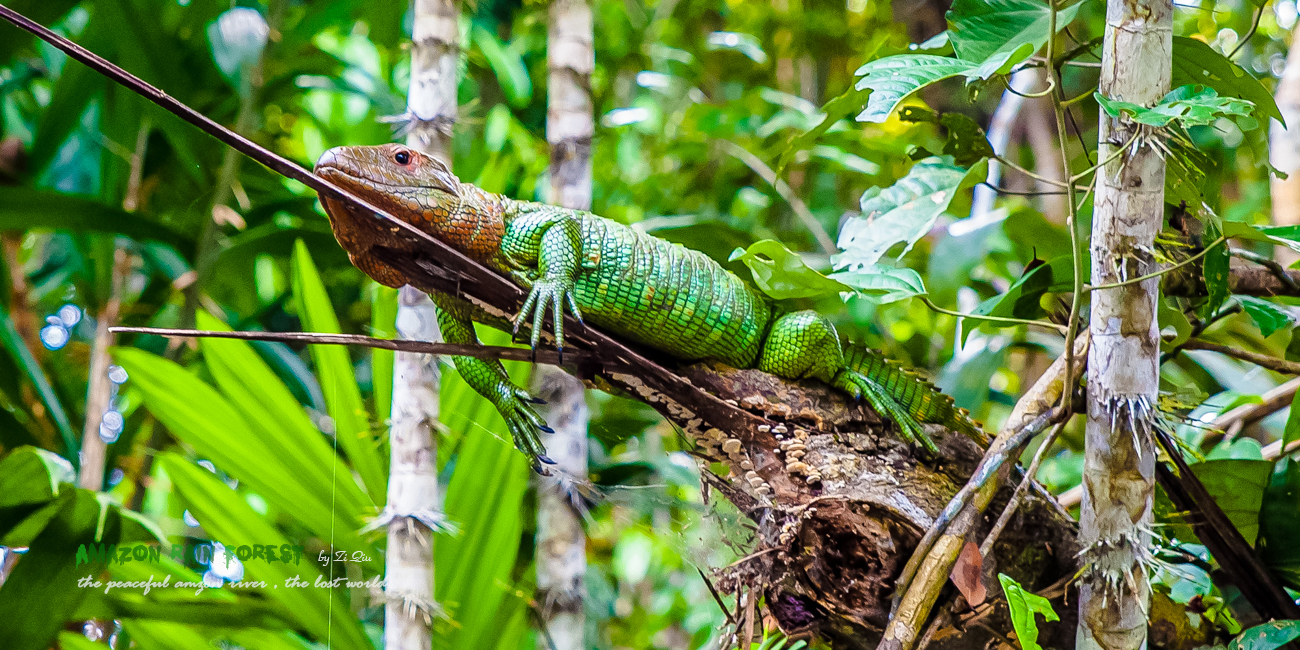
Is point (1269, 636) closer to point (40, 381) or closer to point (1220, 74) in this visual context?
point (1220, 74)

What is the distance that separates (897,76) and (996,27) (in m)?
0.17

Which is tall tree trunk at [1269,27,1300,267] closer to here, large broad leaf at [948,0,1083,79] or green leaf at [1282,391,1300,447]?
green leaf at [1282,391,1300,447]

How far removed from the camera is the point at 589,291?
984mm

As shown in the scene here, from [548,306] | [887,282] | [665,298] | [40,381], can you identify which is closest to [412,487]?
[548,306]

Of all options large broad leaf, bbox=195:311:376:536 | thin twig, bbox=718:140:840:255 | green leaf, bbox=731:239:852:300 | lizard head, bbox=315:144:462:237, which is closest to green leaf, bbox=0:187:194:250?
large broad leaf, bbox=195:311:376:536

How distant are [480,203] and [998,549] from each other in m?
0.80

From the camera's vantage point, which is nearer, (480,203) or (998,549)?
(480,203)

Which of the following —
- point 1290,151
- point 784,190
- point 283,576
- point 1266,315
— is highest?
point 784,190

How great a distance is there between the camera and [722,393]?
1.05 metres

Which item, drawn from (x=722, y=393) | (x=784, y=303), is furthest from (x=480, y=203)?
(x=784, y=303)

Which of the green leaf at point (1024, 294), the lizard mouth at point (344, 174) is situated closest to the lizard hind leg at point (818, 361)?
the green leaf at point (1024, 294)

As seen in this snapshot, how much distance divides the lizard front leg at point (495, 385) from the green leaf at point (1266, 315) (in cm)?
101

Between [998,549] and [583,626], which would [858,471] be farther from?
[583,626]

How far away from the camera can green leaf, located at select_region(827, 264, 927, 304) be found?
106 centimetres
